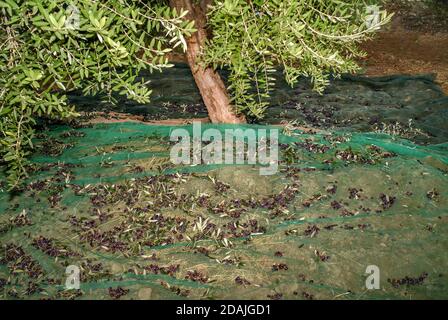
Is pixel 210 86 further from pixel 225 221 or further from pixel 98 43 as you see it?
pixel 98 43

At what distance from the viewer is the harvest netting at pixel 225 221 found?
12.4 feet

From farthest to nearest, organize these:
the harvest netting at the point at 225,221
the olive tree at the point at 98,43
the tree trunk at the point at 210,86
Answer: the tree trunk at the point at 210,86 → the harvest netting at the point at 225,221 → the olive tree at the point at 98,43

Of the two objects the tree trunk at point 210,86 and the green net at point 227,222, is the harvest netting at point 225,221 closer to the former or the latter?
the green net at point 227,222

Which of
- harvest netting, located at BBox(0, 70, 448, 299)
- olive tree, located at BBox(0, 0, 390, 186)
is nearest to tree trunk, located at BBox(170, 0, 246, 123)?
harvest netting, located at BBox(0, 70, 448, 299)

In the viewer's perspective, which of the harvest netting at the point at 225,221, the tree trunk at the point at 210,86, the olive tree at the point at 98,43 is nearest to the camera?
the olive tree at the point at 98,43

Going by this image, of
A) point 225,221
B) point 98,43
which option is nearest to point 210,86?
point 225,221

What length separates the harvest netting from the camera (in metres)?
3.77

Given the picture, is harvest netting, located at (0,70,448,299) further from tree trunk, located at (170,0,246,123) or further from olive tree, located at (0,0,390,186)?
olive tree, located at (0,0,390,186)

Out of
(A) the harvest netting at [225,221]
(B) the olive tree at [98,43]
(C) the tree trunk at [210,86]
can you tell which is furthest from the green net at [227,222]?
(B) the olive tree at [98,43]

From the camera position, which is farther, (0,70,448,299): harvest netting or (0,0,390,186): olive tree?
(0,70,448,299): harvest netting

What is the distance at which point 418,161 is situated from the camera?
17.8ft

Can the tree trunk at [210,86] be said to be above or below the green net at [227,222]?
above
